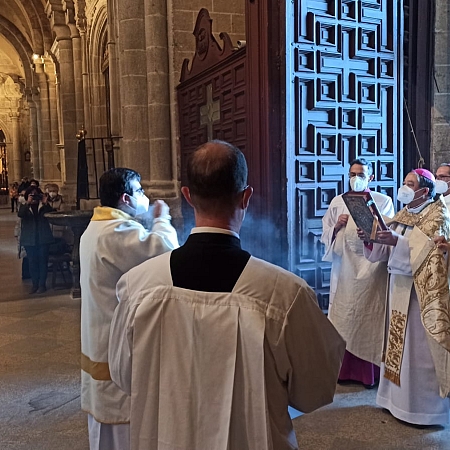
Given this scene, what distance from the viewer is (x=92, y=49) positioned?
44.3 ft

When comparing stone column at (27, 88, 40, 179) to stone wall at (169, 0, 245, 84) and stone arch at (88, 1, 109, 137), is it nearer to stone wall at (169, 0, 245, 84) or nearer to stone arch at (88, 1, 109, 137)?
stone arch at (88, 1, 109, 137)

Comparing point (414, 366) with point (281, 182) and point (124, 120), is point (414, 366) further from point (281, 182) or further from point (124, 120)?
point (124, 120)

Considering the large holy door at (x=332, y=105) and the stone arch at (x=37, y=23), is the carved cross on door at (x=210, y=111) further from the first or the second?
the stone arch at (x=37, y=23)

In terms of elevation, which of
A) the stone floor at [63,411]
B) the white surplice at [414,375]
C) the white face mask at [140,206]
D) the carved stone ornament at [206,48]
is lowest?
the stone floor at [63,411]

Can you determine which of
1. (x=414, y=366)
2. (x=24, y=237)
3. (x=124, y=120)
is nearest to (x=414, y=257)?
(x=414, y=366)

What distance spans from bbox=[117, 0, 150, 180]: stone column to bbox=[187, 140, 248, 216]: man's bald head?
6495 mm

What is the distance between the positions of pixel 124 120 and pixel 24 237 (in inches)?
88.3

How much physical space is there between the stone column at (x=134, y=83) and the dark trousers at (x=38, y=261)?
1833 mm

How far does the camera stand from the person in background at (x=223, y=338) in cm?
148

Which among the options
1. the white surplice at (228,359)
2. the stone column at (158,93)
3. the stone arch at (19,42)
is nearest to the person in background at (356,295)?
the white surplice at (228,359)

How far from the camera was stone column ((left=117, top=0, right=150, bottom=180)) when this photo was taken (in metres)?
7.76

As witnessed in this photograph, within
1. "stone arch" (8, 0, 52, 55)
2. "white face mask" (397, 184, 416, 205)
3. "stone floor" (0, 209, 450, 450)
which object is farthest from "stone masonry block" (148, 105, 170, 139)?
"stone arch" (8, 0, 52, 55)

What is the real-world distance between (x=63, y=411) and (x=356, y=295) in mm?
2376

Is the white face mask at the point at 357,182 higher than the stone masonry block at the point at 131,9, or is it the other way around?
the stone masonry block at the point at 131,9
